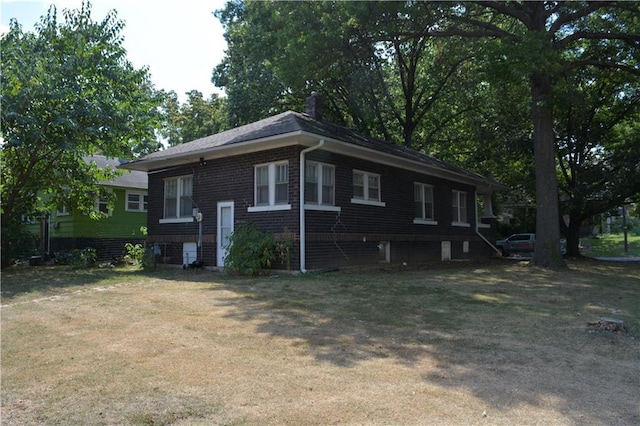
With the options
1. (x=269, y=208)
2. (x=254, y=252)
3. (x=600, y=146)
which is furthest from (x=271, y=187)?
(x=600, y=146)

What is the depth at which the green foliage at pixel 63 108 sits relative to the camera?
47.7ft

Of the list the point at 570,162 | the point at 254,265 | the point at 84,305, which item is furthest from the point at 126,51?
the point at 570,162

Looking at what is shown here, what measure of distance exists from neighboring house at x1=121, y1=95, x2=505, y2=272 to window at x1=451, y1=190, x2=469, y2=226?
163 cm

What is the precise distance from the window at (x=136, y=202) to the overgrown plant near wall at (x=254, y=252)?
12.8 metres

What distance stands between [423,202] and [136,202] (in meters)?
14.5

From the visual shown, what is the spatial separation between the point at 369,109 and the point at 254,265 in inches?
668

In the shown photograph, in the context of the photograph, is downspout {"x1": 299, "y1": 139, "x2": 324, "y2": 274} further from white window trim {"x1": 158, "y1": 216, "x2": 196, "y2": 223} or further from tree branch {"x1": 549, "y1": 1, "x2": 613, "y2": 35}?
tree branch {"x1": 549, "y1": 1, "x2": 613, "y2": 35}

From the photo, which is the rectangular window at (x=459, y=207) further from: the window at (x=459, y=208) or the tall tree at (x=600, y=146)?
the tall tree at (x=600, y=146)

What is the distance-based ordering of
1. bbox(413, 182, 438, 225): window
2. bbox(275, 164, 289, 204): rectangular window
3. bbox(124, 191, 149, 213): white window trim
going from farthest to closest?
bbox(124, 191, 149, 213): white window trim → bbox(413, 182, 438, 225): window → bbox(275, 164, 289, 204): rectangular window

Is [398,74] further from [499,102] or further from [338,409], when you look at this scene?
[338,409]

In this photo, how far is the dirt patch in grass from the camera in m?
3.98

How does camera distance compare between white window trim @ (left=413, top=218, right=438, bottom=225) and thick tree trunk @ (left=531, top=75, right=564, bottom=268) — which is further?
white window trim @ (left=413, top=218, right=438, bottom=225)

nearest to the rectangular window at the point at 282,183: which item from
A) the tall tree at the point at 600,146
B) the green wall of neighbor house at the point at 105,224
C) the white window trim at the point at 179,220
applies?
the white window trim at the point at 179,220

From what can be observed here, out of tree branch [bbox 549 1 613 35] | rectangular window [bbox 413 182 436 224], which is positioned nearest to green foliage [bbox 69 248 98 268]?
rectangular window [bbox 413 182 436 224]
